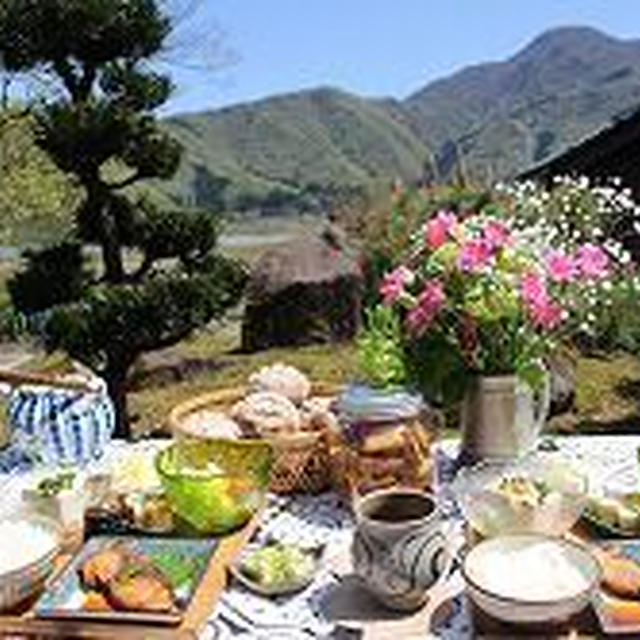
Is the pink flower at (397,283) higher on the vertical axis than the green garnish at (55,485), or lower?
higher

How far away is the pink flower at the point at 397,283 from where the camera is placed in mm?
3479

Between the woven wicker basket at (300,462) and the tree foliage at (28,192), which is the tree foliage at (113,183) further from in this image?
the tree foliage at (28,192)

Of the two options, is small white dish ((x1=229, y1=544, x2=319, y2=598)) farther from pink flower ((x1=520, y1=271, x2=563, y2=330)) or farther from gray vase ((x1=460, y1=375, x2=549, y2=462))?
pink flower ((x1=520, y1=271, x2=563, y2=330))

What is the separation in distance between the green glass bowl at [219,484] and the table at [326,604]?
0.13 m

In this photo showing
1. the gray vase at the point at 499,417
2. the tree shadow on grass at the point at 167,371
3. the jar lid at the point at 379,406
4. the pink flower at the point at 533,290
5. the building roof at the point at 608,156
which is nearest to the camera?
the jar lid at the point at 379,406

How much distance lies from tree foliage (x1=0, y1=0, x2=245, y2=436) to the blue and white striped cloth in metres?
7.26

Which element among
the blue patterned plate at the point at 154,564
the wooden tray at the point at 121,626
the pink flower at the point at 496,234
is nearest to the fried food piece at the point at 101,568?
the blue patterned plate at the point at 154,564

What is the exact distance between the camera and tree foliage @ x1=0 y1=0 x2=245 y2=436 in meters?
11.1

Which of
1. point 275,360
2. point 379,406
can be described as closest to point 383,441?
point 379,406

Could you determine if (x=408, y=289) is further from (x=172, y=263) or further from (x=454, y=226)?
(x=172, y=263)

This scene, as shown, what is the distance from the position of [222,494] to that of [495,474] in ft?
2.32

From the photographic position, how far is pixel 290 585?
290cm

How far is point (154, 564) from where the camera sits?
2.91 meters

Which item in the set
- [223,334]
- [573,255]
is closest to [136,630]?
[573,255]
